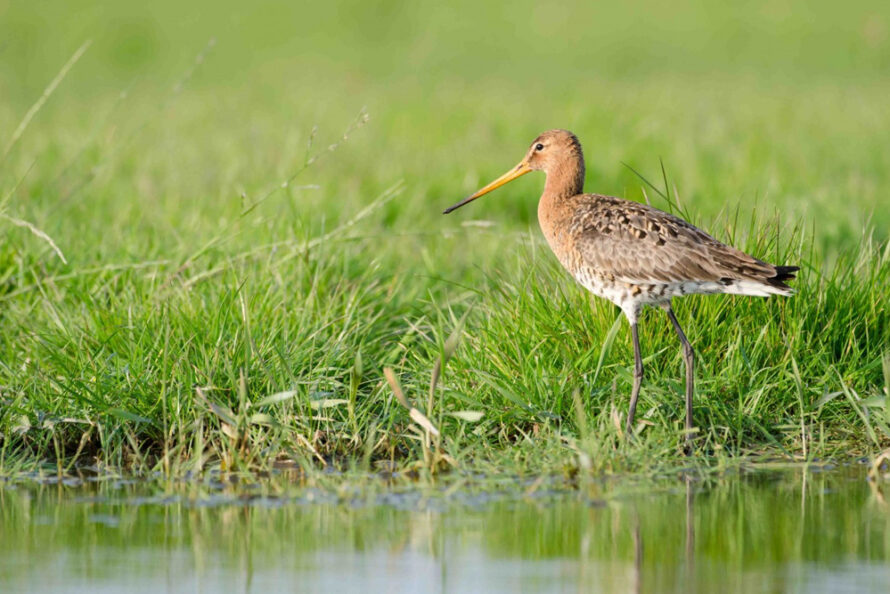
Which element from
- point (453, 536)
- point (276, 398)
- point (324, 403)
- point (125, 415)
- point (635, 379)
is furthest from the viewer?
point (635, 379)

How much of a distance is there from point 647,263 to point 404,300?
75.0 inches

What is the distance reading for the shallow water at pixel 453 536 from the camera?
14.3 feet

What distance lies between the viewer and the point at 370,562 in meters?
4.59

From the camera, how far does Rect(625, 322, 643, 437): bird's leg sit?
651 centimetres

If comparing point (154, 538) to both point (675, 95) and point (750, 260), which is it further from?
point (675, 95)

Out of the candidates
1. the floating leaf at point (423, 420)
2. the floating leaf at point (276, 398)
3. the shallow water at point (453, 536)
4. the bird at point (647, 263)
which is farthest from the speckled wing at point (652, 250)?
the floating leaf at point (276, 398)

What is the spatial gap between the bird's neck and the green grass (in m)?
0.41

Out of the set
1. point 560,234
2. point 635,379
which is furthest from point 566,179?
point 635,379

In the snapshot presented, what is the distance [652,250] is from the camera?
6.92 m

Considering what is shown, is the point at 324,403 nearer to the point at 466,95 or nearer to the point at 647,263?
the point at 647,263

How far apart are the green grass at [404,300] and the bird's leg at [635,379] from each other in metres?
0.11

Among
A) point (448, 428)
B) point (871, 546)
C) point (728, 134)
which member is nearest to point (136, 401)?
point (448, 428)

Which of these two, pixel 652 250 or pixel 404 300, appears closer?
pixel 652 250

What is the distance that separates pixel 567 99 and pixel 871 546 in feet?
44.6
